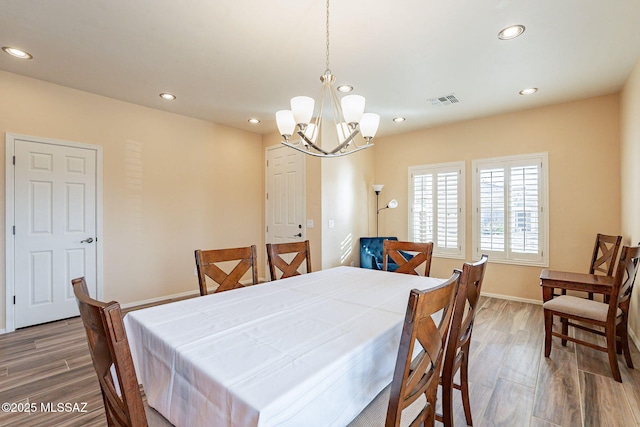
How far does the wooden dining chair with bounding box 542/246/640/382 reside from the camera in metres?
2.21

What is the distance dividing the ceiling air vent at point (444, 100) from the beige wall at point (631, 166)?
5.29 ft

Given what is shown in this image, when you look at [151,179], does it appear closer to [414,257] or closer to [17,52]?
[17,52]

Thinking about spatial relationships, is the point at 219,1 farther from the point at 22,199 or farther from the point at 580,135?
the point at 580,135

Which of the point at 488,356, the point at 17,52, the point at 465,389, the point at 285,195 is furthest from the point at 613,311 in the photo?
the point at 17,52

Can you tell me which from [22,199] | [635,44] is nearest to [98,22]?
[22,199]

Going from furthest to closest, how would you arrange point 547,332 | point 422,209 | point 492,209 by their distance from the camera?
point 422,209, point 492,209, point 547,332

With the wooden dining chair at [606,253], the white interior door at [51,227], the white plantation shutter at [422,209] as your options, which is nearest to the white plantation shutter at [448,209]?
the white plantation shutter at [422,209]

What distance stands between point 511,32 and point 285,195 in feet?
11.6

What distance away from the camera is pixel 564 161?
3889 mm

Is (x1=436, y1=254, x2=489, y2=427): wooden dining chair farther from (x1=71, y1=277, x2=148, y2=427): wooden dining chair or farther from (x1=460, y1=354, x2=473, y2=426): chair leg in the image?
(x1=71, y1=277, x2=148, y2=427): wooden dining chair

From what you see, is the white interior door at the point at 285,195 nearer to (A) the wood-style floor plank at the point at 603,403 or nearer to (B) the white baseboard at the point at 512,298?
(B) the white baseboard at the point at 512,298

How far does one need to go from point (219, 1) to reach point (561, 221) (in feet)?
15.0

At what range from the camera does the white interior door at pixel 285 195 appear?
4.74 m

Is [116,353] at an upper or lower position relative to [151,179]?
lower
